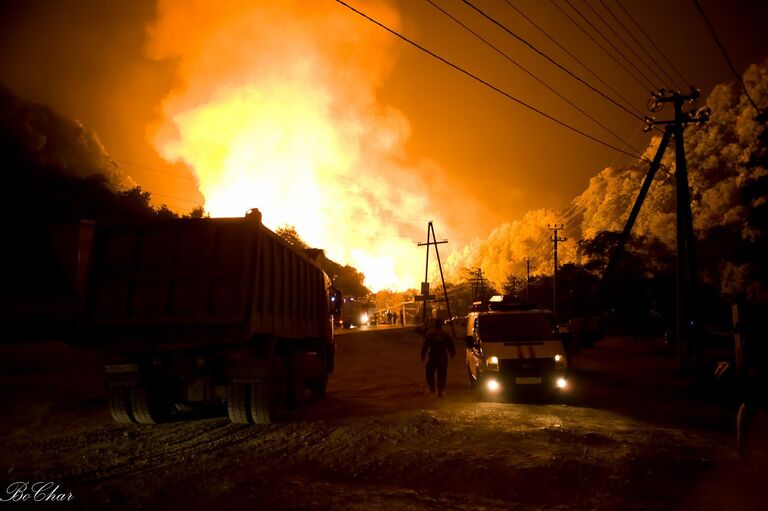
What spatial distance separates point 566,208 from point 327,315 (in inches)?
6116

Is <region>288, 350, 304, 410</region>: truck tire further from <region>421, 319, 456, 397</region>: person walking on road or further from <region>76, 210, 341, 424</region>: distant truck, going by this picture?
<region>421, 319, 456, 397</region>: person walking on road

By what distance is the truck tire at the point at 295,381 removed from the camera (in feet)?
31.7

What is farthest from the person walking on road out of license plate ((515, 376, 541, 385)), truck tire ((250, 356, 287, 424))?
truck tire ((250, 356, 287, 424))

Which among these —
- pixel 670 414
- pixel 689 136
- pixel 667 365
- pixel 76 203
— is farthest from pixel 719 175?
pixel 76 203

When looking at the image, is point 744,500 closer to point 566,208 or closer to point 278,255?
point 278,255

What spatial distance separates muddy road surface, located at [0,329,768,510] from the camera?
4676 mm

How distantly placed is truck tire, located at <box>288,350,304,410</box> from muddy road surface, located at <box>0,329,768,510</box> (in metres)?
0.25

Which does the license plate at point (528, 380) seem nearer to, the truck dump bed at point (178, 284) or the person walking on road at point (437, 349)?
the person walking on road at point (437, 349)

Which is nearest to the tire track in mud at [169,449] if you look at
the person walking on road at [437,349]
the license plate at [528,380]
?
the person walking on road at [437,349]

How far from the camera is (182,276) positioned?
24.6ft

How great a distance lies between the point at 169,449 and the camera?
21.8 ft

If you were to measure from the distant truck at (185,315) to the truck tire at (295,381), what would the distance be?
48.0 inches

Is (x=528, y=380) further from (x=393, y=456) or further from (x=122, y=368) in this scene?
(x=122, y=368)

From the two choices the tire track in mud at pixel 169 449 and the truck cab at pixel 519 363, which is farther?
the truck cab at pixel 519 363
